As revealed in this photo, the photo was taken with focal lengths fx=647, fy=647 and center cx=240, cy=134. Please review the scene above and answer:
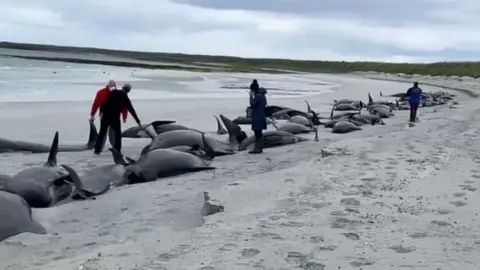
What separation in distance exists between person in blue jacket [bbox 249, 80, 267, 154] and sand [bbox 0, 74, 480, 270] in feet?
2.63

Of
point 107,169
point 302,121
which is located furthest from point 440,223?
point 302,121

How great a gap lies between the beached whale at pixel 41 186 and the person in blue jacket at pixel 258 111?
4618mm

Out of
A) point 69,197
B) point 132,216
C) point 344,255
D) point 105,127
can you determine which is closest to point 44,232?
point 132,216

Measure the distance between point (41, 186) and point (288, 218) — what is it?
3717mm

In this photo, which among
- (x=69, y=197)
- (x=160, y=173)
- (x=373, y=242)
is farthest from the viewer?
(x=160, y=173)

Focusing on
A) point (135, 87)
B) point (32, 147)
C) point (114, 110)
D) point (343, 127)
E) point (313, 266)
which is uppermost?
point (114, 110)

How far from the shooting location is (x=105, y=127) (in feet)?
42.1

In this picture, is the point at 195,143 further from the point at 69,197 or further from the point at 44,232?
the point at 44,232

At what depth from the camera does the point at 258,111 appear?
12.9m

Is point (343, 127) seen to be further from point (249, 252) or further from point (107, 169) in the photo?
→ point (249, 252)

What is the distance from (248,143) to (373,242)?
8279 millimetres

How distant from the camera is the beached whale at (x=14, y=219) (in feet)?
22.6

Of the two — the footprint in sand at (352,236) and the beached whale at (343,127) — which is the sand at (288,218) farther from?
the beached whale at (343,127)

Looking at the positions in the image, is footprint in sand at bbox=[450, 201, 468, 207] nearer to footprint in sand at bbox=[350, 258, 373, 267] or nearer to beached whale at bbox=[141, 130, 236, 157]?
footprint in sand at bbox=[350, 258, 373, 267]
